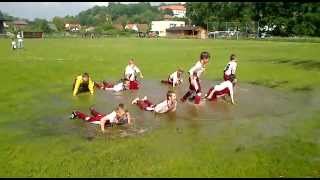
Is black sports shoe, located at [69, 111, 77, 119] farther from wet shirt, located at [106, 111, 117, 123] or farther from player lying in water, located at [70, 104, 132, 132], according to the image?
wet shirt, located at [106, 111, 117, 123]

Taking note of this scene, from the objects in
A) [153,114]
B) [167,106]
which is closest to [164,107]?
[167,106]

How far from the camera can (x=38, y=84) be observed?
24.9 meters

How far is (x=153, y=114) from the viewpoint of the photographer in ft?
54.2

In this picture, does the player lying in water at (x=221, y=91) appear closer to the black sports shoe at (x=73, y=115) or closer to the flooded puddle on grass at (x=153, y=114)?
the flooded puddle on grass at (x=153, y=114)

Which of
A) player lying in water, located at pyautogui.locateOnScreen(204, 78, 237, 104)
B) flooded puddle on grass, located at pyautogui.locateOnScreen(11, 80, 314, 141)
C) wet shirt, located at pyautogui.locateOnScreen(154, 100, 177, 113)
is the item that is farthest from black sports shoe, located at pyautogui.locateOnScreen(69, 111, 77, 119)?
player lying in water, located at pyautogui.locateOnScreen(204, 78, 237, 104)

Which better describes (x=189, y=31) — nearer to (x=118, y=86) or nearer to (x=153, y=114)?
(x=118, y=86)

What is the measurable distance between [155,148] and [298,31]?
8679 cm

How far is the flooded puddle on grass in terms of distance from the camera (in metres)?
14.2

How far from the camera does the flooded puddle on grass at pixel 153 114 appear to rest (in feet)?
46.7

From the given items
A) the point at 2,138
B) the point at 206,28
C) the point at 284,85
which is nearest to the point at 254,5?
the point at 206,28

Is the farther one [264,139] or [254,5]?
[254,5]

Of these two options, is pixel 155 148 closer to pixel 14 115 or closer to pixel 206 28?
pixel 14 115

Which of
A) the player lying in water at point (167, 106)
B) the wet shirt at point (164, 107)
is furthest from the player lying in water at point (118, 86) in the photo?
the wet shirt at point (164, 107)

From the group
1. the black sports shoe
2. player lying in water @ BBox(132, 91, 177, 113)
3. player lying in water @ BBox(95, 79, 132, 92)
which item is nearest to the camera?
the black sports shoe
